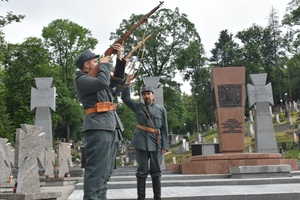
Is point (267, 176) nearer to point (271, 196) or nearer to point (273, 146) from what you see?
point (271, 196)

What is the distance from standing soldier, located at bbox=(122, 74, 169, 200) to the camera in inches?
238

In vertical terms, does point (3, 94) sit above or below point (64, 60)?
below

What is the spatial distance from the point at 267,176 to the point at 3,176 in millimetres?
8223

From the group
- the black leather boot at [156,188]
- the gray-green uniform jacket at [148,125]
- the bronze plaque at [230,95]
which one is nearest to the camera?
the black leather boot at [156,188]

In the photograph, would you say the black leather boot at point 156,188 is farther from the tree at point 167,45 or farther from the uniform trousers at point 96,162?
the tree at point 167,45

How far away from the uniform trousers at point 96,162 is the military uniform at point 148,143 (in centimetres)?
173

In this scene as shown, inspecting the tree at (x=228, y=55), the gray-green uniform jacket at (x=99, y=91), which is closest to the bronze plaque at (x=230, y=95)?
the gray-green uniform jacket at (x=99, y=91)

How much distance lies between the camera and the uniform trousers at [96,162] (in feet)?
13.0

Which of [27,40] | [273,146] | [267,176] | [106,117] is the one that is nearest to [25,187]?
[106,117]

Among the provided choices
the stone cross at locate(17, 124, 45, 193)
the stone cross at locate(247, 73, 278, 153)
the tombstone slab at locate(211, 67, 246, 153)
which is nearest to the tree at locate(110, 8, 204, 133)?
the stone cross at locate(247, 73, 278, 153)

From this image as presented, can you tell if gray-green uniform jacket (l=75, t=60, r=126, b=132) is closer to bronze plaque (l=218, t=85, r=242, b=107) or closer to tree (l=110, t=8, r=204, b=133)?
bronze plaque (l=218, t=85, r=242, b=107)

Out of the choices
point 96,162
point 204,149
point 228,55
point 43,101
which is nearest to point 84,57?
point 96,162

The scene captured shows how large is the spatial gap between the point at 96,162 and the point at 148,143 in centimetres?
219

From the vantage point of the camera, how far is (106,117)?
13.9ft
